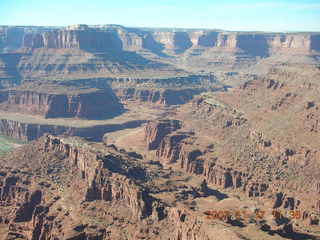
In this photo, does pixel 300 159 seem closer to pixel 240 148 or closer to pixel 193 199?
pixel 240 148

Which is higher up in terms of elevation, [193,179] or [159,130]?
[159,130]

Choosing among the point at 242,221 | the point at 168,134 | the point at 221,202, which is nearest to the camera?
the point at 242,221

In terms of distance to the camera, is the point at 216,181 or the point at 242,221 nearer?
the point at 242,221

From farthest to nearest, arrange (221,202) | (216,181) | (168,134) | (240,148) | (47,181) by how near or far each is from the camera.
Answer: (168,134), (240,148), (216,181), (47,181), (221,202)

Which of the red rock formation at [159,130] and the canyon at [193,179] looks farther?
the red rock formation at [159,130]

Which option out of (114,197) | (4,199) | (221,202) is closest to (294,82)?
(221,202)

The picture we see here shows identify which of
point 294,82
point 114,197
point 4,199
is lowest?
point 4,199

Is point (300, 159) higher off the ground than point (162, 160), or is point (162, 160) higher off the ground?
point (300, 159)

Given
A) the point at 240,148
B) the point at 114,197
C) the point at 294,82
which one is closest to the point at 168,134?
the point at 240,148

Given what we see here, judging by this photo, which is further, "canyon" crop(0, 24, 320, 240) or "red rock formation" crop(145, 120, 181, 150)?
"red rock formation" crop(145, 120, 181, 150)

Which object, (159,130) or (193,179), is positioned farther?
(159,130)
